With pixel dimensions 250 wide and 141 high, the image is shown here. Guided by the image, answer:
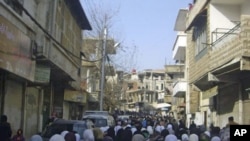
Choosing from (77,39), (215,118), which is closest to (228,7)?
(215,118)

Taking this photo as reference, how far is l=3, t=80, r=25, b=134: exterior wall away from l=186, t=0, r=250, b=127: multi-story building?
7.53 m

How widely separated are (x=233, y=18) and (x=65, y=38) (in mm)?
9603

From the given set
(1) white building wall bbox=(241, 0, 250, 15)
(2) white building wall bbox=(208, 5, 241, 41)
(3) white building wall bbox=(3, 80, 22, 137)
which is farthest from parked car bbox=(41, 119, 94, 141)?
(1) white building wall bbox=(241, 0, 250, 15)

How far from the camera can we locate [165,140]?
11.8 meters

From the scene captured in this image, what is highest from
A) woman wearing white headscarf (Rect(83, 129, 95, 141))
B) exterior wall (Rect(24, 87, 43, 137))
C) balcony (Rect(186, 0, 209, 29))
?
balcony (Rect(186, 0, 209, 29))

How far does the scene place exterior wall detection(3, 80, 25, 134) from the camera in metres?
15.5

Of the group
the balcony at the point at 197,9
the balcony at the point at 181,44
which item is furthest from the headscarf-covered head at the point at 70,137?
the balcony at the point at 181,44

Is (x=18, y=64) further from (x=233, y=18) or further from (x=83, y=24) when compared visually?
(x=83, y=24)

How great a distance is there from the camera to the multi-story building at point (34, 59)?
12219 mm

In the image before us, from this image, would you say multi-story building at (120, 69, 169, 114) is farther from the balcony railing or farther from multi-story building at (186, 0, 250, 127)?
the balcony railing

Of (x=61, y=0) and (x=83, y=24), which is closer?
(x=61, y=0)

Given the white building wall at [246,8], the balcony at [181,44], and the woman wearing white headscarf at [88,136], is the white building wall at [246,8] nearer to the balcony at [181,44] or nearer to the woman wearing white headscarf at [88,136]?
the woman wearing white headscarf at [88,136]

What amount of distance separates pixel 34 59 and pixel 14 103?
2.15m

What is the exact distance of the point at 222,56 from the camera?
17.0 m
